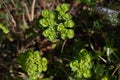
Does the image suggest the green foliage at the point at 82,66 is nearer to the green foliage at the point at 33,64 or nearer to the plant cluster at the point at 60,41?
the plant cluster at the point at 60,41

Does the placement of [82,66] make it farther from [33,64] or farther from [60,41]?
[60,41]

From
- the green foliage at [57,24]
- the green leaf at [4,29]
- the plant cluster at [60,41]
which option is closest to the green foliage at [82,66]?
the plant cluster at [60,41]

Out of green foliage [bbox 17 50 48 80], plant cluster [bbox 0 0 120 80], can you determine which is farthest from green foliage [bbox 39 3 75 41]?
green foliage [bbox 17 50 48 80]

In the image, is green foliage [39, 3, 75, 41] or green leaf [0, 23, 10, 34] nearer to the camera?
green foliage [39, 3, 75, 41]

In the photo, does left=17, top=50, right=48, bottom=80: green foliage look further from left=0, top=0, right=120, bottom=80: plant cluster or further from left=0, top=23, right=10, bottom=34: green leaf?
left=0, top=23, right=10, bottom=34: green leaf

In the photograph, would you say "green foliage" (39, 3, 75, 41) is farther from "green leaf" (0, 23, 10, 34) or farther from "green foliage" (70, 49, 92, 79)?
"green leaf" (0, 23, 10, 34)

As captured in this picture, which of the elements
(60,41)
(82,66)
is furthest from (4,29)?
(82,66)

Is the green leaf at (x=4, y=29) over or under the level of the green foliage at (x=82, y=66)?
over

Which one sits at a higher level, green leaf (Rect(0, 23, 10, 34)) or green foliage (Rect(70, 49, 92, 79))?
green leaf (Rect(0, 23, 10, 34))
